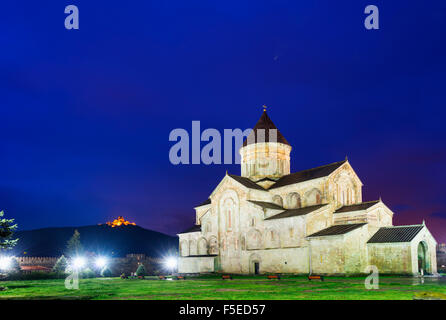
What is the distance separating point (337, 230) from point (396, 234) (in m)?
5.65

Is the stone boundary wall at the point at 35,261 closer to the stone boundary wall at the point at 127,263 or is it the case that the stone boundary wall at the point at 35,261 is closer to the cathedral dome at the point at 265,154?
the stone boundary wall at the point at 127,263

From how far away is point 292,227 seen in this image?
41844mm

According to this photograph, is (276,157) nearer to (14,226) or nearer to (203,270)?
(203,270)

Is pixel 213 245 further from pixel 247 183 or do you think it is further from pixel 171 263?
pixel 171 263

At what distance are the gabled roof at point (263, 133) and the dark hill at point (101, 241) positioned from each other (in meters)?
84.9

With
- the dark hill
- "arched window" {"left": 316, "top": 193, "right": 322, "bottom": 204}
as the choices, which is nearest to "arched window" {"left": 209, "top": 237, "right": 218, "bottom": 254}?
"arched window" {"left": 316, "top": 193, "right": 322, "bottom": 204}

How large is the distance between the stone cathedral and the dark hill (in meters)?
85.2

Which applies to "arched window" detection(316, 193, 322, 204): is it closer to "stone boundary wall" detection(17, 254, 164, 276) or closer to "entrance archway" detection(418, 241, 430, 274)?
"entrance archway" detection(418, 241, 430, 274)

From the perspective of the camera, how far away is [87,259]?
236 feet

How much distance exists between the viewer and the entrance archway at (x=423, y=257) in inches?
1528

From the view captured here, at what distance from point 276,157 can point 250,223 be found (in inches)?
456

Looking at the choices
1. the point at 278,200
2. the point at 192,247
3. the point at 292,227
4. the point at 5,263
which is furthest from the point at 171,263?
the point at 292,227

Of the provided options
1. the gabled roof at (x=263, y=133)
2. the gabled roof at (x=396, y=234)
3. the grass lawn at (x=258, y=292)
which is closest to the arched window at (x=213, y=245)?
the gabled roof at (x=263, y=133)
